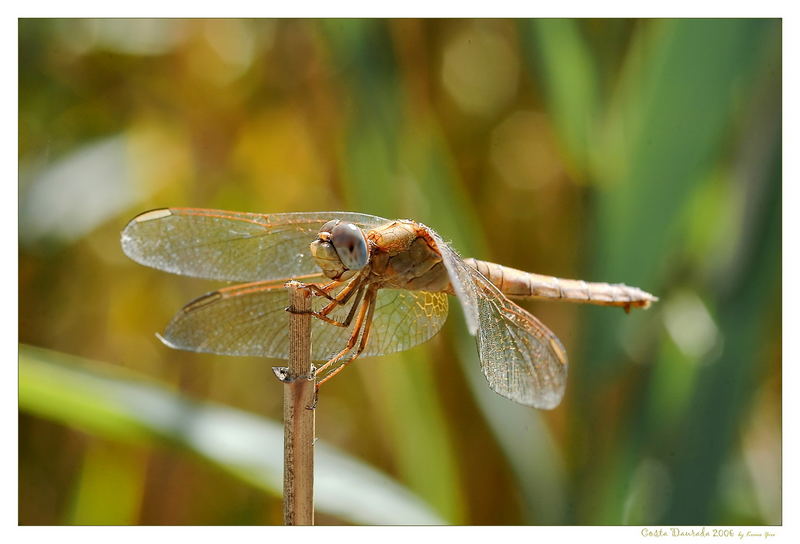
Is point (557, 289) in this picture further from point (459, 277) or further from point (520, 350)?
point (459, 277)

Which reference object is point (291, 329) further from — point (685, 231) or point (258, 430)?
point (685, 231)

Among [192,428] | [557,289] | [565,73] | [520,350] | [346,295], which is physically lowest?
[192,428]

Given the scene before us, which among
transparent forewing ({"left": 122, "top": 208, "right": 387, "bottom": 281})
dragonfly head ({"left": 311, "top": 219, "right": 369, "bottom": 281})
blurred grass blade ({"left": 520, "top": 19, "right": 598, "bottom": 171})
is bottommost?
dragonfly head ({"left": 311, "top": 219, "right": 369, "bottom": 281})

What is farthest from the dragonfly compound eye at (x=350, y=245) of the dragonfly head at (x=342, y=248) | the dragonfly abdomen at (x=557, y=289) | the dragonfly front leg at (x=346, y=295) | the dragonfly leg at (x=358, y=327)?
the dragonfly abdomen at (x=557, y=289)

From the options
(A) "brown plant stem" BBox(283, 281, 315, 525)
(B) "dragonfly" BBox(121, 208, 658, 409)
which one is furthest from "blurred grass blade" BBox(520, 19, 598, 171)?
(A) "brown plant stem" BBox(283, 281, 315, 525)

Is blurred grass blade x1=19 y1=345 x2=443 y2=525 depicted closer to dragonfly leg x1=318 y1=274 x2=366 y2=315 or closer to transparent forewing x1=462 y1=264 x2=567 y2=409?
dragonfly leg x1=318 y1=274 x2=366 y2=315

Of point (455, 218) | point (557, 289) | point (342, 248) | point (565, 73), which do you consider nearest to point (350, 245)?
point (342, 248)
